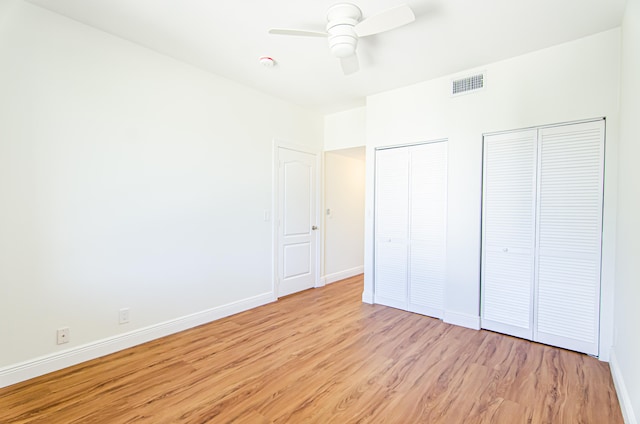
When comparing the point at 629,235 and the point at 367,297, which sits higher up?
the point at 629,235

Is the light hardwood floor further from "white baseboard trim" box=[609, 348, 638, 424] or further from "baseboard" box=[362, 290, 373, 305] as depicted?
"baseboard" box=[362, 290, 373, 305]

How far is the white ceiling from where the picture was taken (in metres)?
2.16

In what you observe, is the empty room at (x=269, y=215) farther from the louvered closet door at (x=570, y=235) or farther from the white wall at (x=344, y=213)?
the white wall at (x=344, y=213)

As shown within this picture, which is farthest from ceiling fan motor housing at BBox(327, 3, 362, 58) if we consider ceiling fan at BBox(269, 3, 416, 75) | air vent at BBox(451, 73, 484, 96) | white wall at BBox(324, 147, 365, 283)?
white wall at BBox(324, 147, 365, 283)

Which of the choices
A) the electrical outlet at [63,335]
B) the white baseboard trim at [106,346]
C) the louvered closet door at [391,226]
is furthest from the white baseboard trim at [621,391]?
the electrical outlet at [63,335]

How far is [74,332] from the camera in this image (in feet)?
7.86

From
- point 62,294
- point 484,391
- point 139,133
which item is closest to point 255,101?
point 139,133

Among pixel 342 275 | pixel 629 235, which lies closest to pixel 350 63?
pixel 629 235

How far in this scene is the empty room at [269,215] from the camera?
2.06 meters

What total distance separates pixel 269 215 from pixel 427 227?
1.95m

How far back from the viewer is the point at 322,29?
8.16 ft

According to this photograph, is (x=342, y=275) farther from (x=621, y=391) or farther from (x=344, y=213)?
(x=621, y=391)

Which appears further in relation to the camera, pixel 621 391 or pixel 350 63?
pixel 350 63

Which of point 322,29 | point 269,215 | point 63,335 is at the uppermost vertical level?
point 322,29
